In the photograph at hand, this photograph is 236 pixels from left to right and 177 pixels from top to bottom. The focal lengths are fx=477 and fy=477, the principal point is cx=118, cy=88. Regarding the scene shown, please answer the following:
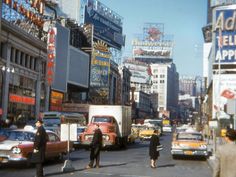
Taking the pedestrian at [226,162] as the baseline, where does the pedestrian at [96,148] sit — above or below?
below

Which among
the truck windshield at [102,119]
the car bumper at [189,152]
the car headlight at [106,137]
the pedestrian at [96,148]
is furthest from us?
the truck windshield at [102,119]

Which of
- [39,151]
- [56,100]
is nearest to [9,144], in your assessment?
[39,151]

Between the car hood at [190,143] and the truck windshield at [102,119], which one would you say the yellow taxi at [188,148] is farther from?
the truck windshield at [102,119]

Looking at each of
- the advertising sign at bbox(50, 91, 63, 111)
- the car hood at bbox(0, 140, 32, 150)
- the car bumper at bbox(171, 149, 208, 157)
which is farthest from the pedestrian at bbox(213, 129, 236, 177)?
the advertising sign at bbox(50, 91, 63, 111)

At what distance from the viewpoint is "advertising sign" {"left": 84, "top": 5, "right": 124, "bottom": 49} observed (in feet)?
358

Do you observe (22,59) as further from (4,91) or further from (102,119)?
(102,119)

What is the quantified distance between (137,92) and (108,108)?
15451 centimetres

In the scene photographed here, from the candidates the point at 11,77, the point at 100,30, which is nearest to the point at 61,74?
the point at 11,77

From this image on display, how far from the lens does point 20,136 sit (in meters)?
18.5

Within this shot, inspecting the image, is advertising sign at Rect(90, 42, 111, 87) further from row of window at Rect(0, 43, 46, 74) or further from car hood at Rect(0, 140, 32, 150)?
car hood at Rect(0, 140, 32, 150)

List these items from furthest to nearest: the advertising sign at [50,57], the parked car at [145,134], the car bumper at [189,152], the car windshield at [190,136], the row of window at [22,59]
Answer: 1. the advertising sign at [50,57]
2. the row of window at [22,59]
3. the parked car at [145,134]
4. the car windshield at [190,136]
5. the car bumper at [189,152]

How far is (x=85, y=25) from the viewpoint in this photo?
326 feet

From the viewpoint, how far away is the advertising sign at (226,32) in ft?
195

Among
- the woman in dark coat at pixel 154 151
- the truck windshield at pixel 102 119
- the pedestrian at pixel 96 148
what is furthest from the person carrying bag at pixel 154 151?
the truck windshield at pixel 102 119
